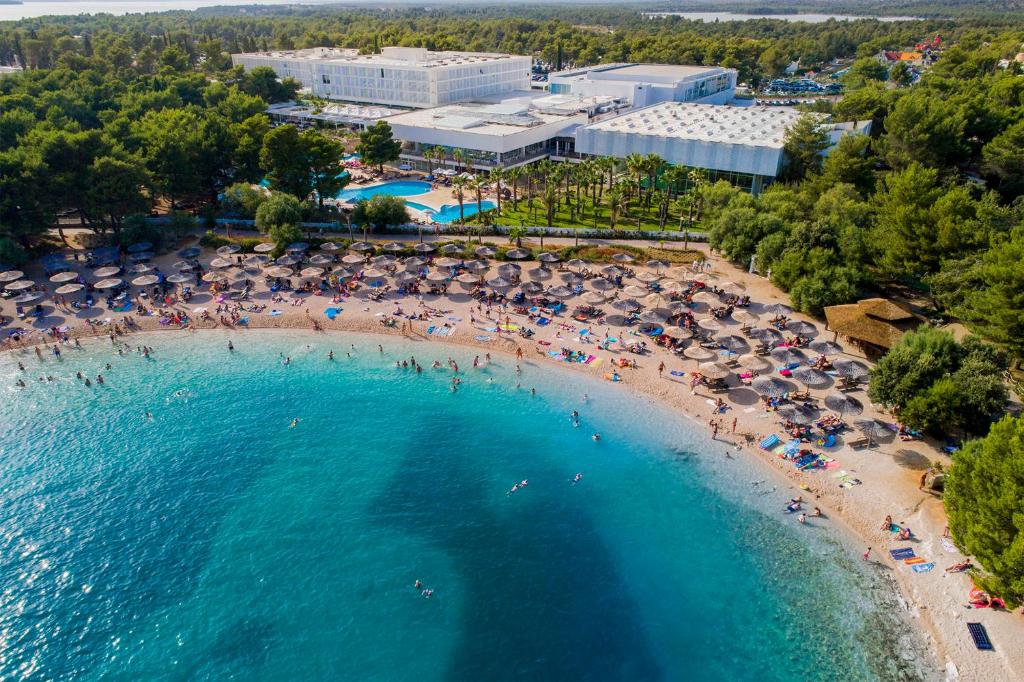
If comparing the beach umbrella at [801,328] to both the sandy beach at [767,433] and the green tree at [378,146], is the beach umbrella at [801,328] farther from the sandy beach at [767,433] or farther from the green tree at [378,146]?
the green tree at [378,146]

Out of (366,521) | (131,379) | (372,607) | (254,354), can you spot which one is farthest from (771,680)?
(131,379)

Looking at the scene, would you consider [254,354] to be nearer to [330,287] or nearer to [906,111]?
[330,287]

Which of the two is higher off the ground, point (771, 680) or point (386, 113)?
point (386, 113)

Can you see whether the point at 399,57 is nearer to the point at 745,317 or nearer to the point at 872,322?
the point at 745,317

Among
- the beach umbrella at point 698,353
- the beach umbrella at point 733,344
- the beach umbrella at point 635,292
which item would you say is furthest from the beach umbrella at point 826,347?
the beach umbrella at point 635,292

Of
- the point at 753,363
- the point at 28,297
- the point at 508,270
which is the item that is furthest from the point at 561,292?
the point at 28,297

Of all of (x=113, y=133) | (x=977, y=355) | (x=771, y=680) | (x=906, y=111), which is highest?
(x=906, y=111)

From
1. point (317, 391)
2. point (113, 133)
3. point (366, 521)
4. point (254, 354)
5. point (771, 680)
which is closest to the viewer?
point (771, 680)

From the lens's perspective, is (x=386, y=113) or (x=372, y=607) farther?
(x=386, y=113)
